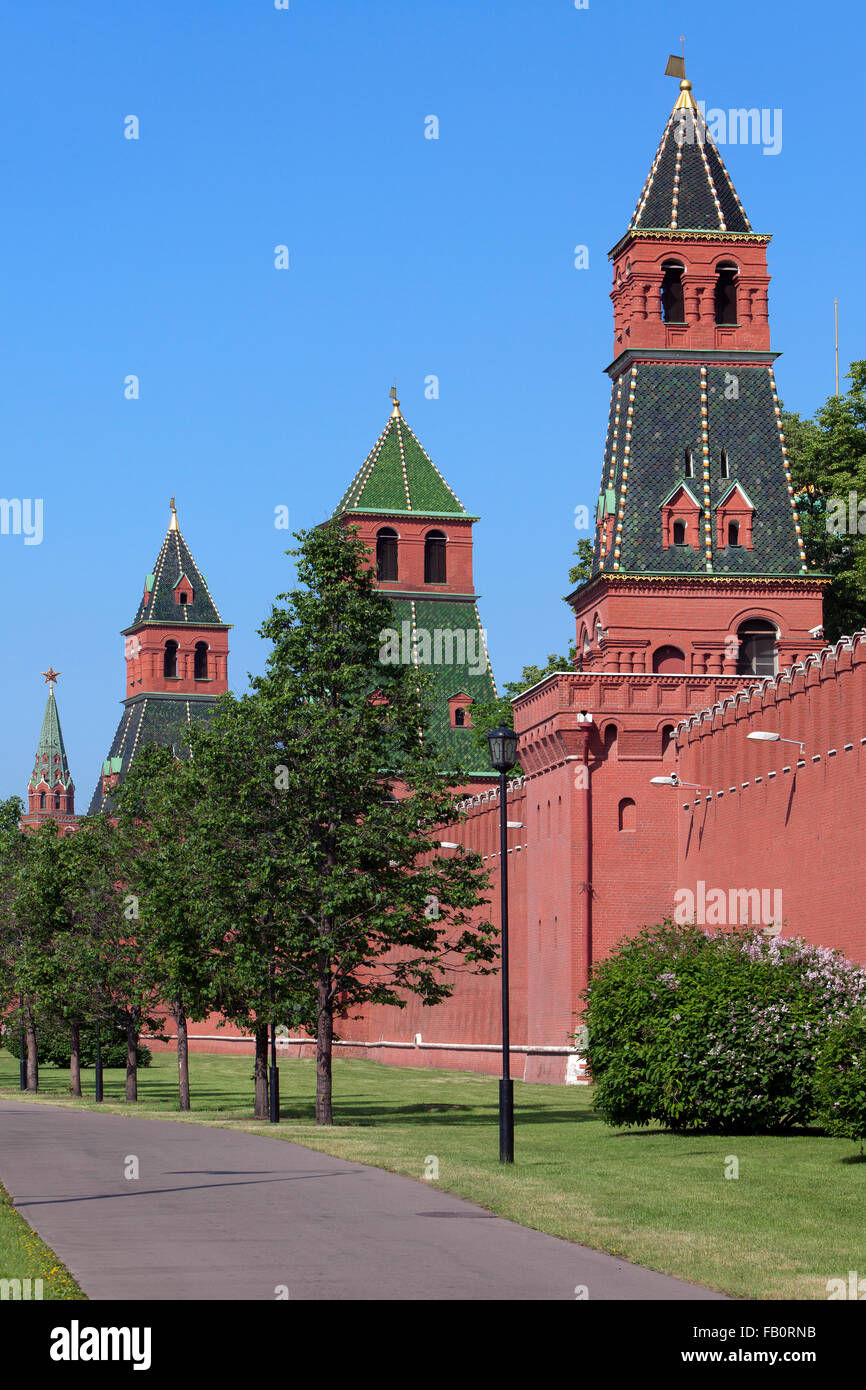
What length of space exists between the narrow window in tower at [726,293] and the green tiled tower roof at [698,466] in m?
2.06

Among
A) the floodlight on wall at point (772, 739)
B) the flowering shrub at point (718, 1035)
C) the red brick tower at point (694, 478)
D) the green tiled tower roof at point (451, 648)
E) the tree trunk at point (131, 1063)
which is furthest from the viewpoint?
the green tiled tower roof at point (451, 648)

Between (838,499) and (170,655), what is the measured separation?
248 ft

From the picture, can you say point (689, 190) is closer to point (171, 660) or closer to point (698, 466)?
point (698, 466)

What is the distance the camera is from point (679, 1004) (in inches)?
1149

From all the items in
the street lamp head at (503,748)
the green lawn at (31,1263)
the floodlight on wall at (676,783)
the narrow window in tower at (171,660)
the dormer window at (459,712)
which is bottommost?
the green lawn at (31,1263)

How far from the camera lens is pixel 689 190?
188 feet

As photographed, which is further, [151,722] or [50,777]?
[50,777]

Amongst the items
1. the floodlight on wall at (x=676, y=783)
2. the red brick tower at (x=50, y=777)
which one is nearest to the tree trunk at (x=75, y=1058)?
the floodlight on wall at (x=676, y=783)

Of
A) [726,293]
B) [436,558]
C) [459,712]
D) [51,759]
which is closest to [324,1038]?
[726,293]

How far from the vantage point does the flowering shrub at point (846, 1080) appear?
23.1 meters

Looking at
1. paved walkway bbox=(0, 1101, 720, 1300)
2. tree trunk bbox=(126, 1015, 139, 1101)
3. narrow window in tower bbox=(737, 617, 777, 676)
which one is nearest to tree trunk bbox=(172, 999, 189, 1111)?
tree trunk bbox=(126, 1015, 139, 1101)

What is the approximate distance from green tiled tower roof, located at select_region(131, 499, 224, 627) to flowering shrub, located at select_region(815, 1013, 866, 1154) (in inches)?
4211

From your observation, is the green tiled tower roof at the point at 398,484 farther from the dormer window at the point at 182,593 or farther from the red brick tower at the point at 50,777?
the red brick tower at the point at 50,777

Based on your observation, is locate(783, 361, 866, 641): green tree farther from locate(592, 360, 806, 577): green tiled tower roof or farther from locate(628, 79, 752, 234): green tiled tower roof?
locate(628, 79, 752, 234): green tiled tower roof
